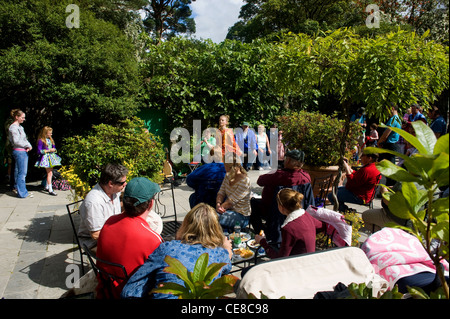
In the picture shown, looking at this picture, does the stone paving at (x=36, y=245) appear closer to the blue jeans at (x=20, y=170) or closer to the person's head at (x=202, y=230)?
the blue jeans at (x=20, y=170)

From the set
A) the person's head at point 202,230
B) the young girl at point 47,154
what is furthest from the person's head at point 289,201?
the young girl at point 47,154

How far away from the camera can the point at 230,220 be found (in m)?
3.91

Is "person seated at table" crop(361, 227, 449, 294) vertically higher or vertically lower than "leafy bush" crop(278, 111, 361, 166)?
lower

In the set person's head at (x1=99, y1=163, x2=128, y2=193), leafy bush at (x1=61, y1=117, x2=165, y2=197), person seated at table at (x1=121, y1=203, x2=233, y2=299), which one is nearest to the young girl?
leafy bush at (x1=61, y1=117, x2=165, y2=197)

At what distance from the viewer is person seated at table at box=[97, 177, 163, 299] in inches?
90.6

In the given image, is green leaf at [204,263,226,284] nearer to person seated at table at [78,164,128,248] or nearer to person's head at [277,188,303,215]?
person's head at [277,188,303,215]

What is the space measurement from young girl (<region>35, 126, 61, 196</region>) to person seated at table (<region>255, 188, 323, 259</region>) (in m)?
5.69

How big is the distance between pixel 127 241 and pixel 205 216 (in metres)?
0.60

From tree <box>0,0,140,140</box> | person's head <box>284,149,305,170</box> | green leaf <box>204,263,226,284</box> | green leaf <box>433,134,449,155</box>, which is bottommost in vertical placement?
green leaf <box>204,263,226,284</box>

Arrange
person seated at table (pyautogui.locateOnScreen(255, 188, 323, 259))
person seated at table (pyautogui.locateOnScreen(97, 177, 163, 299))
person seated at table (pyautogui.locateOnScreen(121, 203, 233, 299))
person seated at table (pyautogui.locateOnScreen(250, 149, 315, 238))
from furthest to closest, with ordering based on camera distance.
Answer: person seated at table (pyautogui.locateOnScreen(250, 149, 315, 238)), person seated at table (pyautogui.locateOnScreen(255, 188, 323, 259)), person seated at table (pyautogui.locateOnScreen(97, 177, 163, 299)), person seated at table (pyautogui.locateOnScreen(121, 203, 233, 299))

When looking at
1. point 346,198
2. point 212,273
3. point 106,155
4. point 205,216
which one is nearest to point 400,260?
point 205,216

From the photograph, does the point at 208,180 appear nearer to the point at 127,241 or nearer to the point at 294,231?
the point at 294,231

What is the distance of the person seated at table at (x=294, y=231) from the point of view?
269cm
